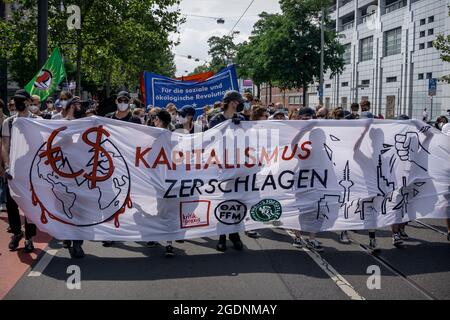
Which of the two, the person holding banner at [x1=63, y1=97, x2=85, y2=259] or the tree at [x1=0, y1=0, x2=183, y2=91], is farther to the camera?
the tree at [x1=0, y1=0, x2=183, y2=91]

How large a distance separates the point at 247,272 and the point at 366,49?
2000 inches

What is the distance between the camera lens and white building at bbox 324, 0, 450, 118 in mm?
40156

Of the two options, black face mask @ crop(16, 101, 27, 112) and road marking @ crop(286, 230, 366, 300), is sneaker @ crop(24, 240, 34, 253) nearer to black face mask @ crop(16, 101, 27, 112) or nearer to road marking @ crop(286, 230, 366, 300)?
black face mask @ crop(16, 101, 27, 112)

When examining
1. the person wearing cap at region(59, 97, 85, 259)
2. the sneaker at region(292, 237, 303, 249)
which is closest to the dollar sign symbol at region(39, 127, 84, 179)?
the person wearing cap at region(59, 97, 85, 259)

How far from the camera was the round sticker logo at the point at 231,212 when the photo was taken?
6746 millimetres

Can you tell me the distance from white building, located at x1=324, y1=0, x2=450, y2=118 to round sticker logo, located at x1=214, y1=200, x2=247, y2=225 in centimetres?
3442

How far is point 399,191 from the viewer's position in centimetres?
714

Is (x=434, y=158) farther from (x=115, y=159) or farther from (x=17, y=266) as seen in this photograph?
(x=17, y=266)

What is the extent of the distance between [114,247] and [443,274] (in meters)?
4.03

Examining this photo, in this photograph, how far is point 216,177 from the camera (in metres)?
6.80

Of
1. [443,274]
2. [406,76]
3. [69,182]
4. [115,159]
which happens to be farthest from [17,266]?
[406,76]

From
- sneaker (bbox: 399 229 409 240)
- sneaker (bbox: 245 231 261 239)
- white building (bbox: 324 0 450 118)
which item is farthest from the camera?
white building (bbox: 324 0 450 118)

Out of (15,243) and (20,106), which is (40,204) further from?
(20,106)

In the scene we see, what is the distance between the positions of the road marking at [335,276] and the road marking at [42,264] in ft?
10.3
